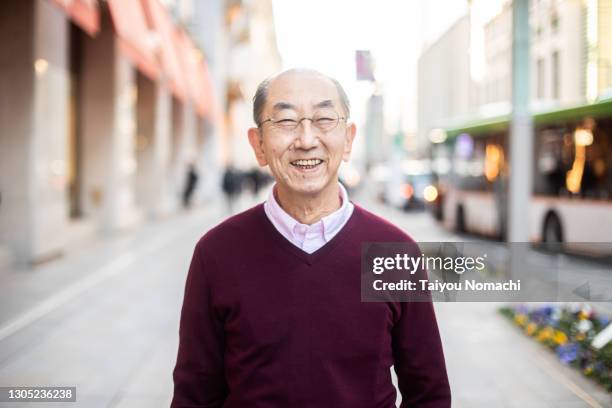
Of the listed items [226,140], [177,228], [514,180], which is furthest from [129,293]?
[226,140]

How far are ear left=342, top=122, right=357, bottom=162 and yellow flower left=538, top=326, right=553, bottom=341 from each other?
5186 mm

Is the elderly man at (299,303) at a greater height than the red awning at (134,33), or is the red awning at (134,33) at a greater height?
the red awning at (134,33)

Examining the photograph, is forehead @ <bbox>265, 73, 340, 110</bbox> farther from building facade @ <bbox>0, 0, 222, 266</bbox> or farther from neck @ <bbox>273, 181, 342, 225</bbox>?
building facade @ <bbox>0, 0, 222, 266</bbox>

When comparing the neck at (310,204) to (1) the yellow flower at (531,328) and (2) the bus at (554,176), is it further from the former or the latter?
(2) the bus at (554,176)

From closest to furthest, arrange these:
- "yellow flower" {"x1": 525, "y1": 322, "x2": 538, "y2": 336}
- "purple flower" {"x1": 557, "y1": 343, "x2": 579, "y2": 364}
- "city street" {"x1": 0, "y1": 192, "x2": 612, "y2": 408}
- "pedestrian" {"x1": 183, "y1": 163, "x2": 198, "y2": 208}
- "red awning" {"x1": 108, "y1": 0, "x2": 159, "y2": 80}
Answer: "city street" {"x1": 0, "y1": 192, "x2": 612, "y2": 408} < "purple flower" {"x1": 557, "y1": 343, "x2": 579, "y2": 364} < "yellow flower" {"x1": 525, "y1": 322, "x2": 538, "y2": 336} < "red awning" {"x1": 108, "y1": 0, "x2": 159, "y2": 80} < "pedestrian" {"x1": 183, "y1": 163, "x2": 198, "y2": 208}

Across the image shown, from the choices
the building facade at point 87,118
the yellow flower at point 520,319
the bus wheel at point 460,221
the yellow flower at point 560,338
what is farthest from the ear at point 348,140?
the bus wheel at point 460,221

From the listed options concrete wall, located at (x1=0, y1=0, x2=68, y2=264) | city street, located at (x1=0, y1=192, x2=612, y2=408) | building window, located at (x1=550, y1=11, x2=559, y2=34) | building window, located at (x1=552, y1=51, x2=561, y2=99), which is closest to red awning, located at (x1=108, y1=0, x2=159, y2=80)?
concrete wall, located at (x1=0, y1=0, x2=68, y2=264)

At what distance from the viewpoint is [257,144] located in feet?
8.38

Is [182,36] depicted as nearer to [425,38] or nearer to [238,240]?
[425,38]

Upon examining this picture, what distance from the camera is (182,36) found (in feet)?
87.8

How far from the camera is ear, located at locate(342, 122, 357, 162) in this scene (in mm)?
2539

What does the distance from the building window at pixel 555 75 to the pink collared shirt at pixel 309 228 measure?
24.6 feet

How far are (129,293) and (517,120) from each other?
5025mm

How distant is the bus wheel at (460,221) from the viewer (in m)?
21.3
